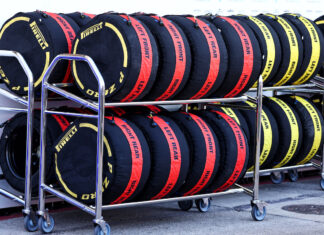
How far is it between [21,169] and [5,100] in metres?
0.57

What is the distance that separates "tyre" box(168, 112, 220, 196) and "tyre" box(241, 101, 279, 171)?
2.73 ft

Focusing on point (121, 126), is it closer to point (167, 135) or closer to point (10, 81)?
point (167, 135)

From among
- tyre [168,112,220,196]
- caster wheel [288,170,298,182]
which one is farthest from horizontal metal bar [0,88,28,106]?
caster wheel [288,170,298,182]

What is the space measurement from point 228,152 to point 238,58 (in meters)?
0.74

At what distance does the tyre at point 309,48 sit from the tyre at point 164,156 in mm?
1768

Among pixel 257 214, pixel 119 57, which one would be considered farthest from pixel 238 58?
pixel 257 214

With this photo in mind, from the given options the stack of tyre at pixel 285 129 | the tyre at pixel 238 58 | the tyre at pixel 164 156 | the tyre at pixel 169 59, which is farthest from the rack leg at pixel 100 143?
the stack of tyre at pixel 285 129

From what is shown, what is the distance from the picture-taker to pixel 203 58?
17.6 feet

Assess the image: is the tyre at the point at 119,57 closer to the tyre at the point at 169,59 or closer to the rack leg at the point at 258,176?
the tyre at the point at 169,59

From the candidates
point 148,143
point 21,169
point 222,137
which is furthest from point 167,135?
point 21,169

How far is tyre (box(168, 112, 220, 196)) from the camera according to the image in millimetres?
5340

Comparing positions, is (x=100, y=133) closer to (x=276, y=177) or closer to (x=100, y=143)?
(x=100, y=143)

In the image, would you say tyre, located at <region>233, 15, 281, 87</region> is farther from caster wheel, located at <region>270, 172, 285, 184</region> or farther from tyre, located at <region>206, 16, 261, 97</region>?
caster wheel, located at <region>270, 172, 285, 184</region>

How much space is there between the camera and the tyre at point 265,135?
625 cm
